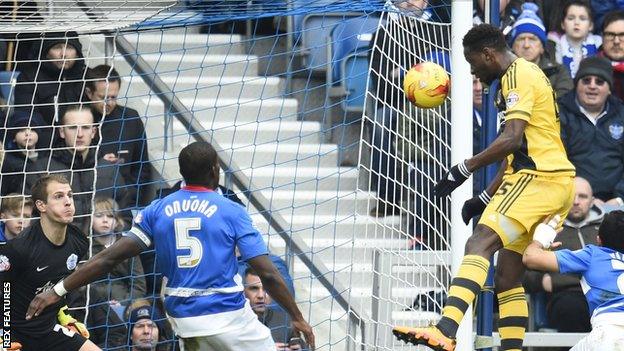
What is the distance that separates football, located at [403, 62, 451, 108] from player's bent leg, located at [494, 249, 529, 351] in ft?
3.21

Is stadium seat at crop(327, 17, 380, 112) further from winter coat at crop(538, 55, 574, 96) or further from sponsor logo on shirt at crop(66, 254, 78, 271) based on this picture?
sponsor logo on shirt at crop(66, 254, 78, 271)

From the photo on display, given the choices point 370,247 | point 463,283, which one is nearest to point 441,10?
point 370,247

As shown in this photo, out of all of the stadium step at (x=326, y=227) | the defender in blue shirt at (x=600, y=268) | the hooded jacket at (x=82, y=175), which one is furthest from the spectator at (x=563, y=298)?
the hooded jacket at (x=82, y=175)

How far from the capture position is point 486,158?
7.58m

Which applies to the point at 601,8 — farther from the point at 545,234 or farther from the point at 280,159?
the point at 545,234

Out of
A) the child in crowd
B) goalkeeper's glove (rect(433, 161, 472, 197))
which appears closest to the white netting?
goalkeeper's glove (rect(433, 161, 472, 197))

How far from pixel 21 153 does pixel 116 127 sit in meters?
0.71

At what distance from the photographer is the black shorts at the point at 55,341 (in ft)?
28.6

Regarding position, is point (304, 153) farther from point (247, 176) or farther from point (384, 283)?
point (384, 283)

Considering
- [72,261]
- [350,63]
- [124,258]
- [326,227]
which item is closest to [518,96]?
[124,258]

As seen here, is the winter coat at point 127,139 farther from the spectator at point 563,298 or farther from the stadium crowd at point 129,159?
the spectator at point 563,298

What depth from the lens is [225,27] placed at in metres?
12.4

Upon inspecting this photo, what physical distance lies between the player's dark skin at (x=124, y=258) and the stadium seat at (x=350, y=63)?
360 centimetres

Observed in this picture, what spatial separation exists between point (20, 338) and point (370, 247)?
281cm
